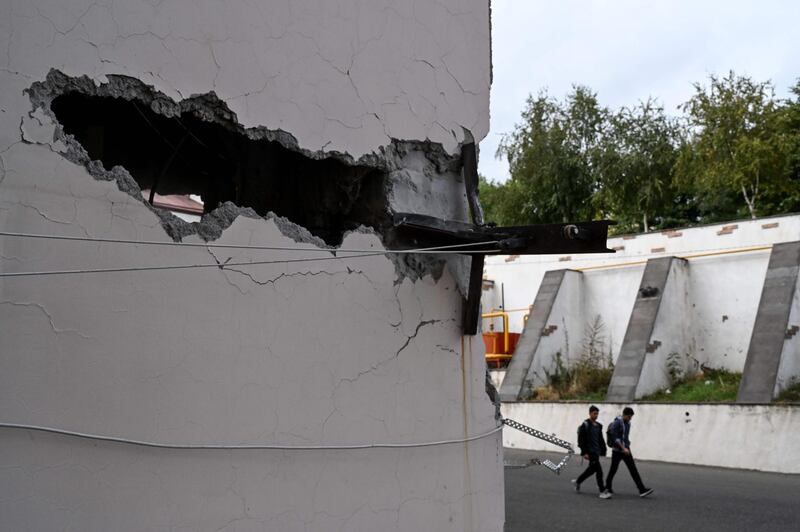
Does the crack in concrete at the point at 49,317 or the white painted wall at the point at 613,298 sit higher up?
the white painted wall at the point at 613,298

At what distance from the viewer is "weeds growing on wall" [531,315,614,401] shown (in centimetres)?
2222

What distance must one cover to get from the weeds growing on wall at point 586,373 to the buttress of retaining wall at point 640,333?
97 centimetres

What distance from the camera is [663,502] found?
12.5 metres

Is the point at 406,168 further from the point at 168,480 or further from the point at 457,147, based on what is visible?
the point at 168,480

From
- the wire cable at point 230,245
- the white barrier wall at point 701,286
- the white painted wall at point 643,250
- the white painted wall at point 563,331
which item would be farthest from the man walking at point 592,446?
the white painted wall at point 563,331

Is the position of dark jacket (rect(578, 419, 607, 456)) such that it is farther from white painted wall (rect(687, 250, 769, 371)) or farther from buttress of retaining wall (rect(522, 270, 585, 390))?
white painted wall (rect(687, 250, 769, 371))

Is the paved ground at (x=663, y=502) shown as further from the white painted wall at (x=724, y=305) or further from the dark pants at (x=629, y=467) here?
the white painted wall at (x=724, y=305)

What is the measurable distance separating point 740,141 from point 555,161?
33.6ft

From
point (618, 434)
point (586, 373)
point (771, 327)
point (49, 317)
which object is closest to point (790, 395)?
point (771, 327)

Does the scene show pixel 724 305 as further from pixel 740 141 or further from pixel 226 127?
pixel 226 127

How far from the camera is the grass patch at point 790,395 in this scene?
17.8 metres

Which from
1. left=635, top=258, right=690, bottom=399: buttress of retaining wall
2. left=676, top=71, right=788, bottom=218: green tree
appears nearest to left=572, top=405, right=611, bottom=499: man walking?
left=635, top=258, right=690, bottom=399: buttress of retaining wall

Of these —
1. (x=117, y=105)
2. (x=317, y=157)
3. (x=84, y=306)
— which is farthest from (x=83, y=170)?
(x=117, y=105)

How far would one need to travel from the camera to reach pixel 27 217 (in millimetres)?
3238
